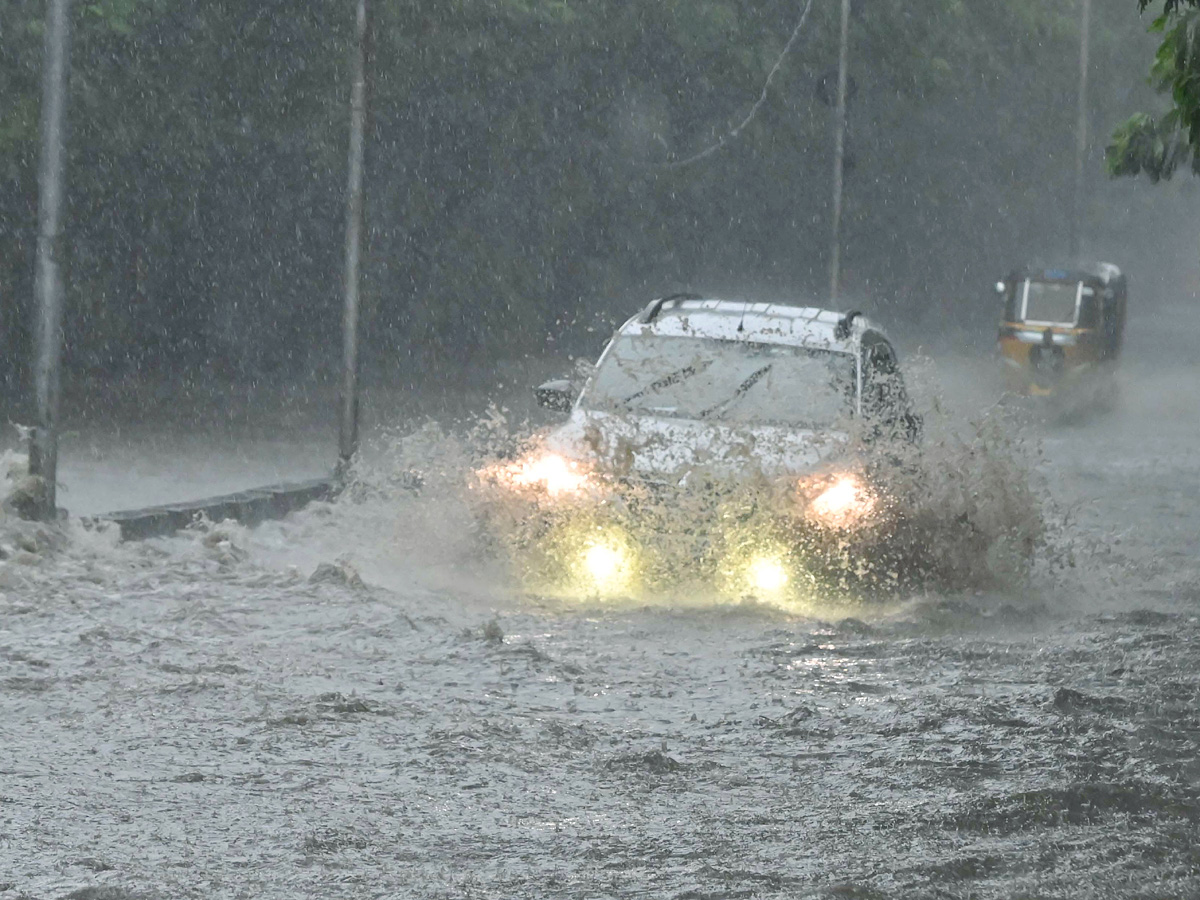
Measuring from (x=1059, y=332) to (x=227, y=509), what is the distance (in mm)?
20937

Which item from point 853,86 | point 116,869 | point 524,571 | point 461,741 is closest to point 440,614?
point 524,571

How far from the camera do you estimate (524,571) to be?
11266 mm

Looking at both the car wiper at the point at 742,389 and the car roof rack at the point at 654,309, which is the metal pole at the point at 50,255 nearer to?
the car roof rack at the point at 654,309

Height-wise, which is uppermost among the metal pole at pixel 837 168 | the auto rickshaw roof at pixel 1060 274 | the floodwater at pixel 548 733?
the metal pole at pixel 837 168

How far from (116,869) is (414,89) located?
2264 cm

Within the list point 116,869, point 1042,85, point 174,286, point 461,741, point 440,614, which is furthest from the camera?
point 1042,85

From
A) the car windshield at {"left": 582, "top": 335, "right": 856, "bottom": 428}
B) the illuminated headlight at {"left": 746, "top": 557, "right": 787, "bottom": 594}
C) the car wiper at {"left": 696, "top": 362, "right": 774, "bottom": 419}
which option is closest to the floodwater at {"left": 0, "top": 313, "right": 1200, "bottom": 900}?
the illuminated headlight at {"left": 746, "top": 557, "right": 787, "bottom": 594}

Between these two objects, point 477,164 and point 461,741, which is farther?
point 477,164

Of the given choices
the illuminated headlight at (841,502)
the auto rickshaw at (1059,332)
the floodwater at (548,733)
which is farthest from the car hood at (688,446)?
the auto rickshaw at (1059,332)

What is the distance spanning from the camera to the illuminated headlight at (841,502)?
1073 cm

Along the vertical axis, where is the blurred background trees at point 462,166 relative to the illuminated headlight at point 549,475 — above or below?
above

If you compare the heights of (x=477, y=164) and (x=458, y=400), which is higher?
(x=477, y=164)

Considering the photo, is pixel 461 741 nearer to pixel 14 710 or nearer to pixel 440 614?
pixel 14 710

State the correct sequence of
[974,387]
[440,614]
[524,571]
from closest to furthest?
[440,614]
[524,571]
[974,387]
